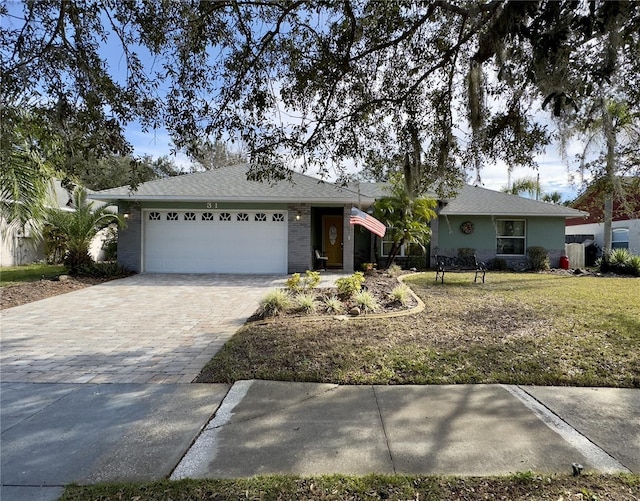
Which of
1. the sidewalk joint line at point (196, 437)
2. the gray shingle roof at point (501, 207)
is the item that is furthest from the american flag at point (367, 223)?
the sidewalk joint line at point (196, 437)

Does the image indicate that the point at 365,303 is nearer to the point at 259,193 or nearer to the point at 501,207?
the point at 259,193

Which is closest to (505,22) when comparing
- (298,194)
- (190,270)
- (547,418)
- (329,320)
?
(547,418)

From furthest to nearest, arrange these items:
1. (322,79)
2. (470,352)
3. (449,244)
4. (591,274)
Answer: (449,244) < (591,274) < (322,79) < (470,352)

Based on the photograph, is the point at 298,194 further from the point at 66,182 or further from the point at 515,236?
the point at 515,236

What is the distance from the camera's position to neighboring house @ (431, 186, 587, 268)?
17250 millimetres

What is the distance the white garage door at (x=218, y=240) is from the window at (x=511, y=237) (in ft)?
34.1

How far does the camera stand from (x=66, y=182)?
4.79 metres

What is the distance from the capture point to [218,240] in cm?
1455

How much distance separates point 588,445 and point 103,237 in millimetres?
21846

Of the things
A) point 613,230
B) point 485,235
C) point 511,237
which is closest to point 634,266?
point 511,237

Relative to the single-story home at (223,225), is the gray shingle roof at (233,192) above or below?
above

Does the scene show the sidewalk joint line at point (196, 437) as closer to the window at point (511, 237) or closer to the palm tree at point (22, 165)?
the palm tree at point (22, 165)

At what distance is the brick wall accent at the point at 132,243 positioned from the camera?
1439cm

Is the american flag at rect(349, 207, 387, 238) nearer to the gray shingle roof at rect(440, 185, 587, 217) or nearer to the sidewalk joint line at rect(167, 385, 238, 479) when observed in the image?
the gray shingle roof at rect(440, 185, 587, 217)
